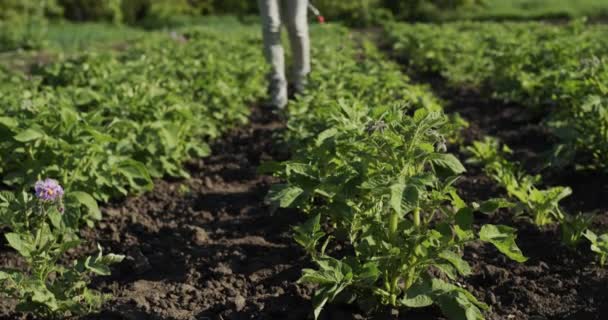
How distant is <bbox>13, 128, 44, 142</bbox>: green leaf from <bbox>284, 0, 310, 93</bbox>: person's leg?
9.84 ft

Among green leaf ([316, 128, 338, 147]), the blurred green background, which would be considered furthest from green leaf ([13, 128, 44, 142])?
the blurred green background

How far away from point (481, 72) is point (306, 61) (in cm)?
217

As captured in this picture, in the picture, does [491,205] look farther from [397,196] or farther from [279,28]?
[279,28]

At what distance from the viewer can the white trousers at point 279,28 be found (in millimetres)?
6402

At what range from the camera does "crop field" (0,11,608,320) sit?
105 inches

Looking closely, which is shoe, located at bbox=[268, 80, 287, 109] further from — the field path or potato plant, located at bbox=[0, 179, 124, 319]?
potato plant, located at bbox=[0, 179, 124, 319]

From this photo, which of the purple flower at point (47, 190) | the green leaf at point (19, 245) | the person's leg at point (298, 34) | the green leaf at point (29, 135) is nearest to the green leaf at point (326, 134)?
the purple flower at point (47, 190)

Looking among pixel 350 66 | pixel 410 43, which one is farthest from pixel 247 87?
pixel 410 43

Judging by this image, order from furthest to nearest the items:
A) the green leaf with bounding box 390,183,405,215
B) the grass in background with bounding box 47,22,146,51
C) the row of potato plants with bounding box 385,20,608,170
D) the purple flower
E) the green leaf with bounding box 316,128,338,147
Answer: the grass in background with bounding box 47,22,146,51 < the row of potato plants with bounding box 385,20,608,170 < the green leaf with bounding box 316,128,338,147 < the purple flower < the green leaf with bounding box 390,183,405,215

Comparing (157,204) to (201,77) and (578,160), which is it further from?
(578,160)

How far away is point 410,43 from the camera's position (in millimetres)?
10320

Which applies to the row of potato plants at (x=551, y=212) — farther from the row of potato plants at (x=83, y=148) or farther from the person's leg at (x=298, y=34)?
the person's leg at (x=298, y=34)

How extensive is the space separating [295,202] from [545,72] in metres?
3.44

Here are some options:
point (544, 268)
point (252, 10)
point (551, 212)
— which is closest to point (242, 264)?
point (544, 268)
